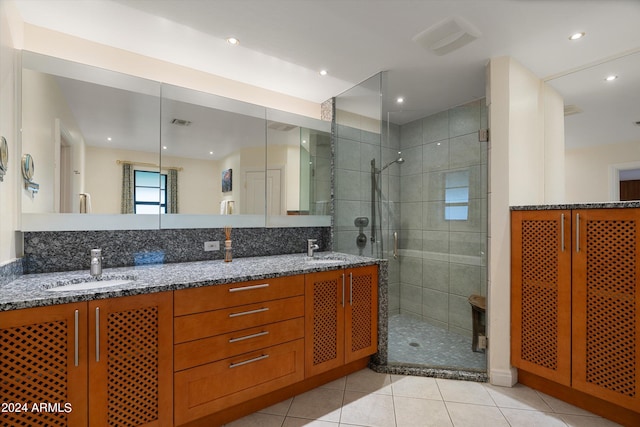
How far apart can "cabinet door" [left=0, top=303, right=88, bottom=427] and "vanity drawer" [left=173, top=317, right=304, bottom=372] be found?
40 centimetres

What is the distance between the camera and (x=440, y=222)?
9.47 ft

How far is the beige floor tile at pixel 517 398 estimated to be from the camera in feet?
6.15

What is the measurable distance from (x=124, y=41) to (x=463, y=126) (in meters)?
2.72

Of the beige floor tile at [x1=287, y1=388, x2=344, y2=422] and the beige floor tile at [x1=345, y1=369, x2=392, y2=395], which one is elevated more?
the beige floor tile at [x1=287, y1=388, x2=344, y2=422]

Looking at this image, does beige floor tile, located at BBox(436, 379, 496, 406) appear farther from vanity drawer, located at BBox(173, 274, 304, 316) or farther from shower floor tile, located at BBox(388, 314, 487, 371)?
vanity drawer, located at BBox(173, 274, 304, 316)

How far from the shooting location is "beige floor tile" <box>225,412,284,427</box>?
1.69 metres

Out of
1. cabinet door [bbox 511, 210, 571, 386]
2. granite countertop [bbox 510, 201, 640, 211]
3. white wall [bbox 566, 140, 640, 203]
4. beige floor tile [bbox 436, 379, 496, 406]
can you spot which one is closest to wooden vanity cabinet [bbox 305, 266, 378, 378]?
beige floor tile [bbox 436, 379, 496, 406]

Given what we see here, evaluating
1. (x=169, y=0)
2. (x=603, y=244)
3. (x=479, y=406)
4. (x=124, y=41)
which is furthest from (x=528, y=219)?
(x=124, y=41)

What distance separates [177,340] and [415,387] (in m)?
1.68

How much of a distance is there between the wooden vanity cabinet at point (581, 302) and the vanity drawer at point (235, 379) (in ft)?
5.40

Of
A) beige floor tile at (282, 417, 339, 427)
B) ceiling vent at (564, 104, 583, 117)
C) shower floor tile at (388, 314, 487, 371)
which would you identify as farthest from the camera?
shower floor tile at (388, 314, 487, 371)

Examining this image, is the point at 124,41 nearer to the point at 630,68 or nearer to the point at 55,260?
the point at 55,260

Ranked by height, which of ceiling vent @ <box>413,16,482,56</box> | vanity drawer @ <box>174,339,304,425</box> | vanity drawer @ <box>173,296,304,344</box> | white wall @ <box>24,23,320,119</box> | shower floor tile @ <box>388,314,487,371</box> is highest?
ceiling vent @ <box>413,16,482,56</box>

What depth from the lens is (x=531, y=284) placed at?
6.70 feet
